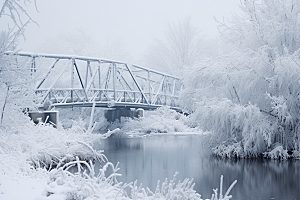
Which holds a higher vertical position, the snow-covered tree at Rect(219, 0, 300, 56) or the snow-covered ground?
the snow-covered tree at Rect(219, 0, 300, 56)

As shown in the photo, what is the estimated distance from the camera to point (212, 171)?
10406 mm

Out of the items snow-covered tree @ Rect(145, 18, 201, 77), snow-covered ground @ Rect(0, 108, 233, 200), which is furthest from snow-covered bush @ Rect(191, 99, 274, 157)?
snow-covered tree @ Rect(145, 18, 201, 77)

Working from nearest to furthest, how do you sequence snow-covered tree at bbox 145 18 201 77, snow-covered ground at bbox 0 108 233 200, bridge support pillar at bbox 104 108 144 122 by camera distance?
snow-covered ground at bbox 0 108 233 200 < bridge support pillar at bbox 104 108 144 122 < snow-covered tree at bbox 145 18 201 77

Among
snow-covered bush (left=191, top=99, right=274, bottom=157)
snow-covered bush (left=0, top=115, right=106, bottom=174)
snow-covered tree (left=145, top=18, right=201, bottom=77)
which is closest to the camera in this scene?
snow-covered bush (left=0, top=115, right=106, bottom=174)

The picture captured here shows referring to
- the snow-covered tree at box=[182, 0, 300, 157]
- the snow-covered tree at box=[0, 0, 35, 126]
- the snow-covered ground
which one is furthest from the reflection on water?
the snow-covered tree at box=[0, 0, 35, 126]

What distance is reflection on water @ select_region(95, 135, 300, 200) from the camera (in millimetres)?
8203

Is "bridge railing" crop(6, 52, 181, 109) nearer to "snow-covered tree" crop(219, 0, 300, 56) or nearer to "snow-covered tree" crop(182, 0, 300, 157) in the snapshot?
"snow-covered tree" crop(182, 0, 300, 157)

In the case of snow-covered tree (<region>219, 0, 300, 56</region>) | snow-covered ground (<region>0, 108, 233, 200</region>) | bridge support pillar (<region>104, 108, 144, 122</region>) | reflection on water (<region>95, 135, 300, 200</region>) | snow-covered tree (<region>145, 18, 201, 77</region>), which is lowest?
reflection on water (<region>95, 135, 300, 200</region>)

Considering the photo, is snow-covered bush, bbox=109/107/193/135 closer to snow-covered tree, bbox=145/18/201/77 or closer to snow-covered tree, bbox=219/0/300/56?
snow-covered tree, bbox=145/18/201/77

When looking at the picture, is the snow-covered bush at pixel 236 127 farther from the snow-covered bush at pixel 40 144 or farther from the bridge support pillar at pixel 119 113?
the bridge support pillar at pixel 119 113

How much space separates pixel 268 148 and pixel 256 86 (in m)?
1.82

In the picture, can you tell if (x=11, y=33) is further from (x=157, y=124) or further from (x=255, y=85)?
(x=157, y=124)

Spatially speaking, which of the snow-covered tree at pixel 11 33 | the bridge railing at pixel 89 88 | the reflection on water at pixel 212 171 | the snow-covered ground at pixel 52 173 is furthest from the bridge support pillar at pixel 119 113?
the snow-covered tree at pixel 11 33

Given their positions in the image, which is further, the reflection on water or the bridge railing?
the bridge railing
